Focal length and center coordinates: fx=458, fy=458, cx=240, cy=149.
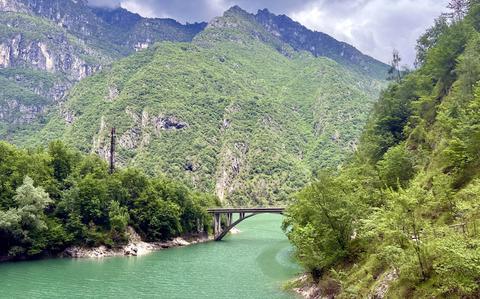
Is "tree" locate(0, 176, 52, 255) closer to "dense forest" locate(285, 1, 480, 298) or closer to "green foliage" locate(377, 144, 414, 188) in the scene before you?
"dense forest" locate(285, 1, 480, 298)

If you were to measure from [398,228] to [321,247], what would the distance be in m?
13.5

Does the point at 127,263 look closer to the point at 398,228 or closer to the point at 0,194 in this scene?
the point at 0,194

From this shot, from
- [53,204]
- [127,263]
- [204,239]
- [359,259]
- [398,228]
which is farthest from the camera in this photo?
[204,239]

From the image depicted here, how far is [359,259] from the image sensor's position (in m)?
34.0

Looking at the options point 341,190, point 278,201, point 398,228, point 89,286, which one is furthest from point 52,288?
point 278,201

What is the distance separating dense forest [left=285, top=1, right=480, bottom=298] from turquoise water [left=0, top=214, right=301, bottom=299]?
22.7 feet

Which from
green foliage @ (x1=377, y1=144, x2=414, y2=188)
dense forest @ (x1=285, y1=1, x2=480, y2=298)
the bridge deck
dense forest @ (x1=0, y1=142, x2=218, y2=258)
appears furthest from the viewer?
the bridge deck

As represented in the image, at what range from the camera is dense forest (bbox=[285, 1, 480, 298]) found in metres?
21.4

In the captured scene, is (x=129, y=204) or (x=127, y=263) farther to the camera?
(x=129, y=204)

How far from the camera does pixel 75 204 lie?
6756 cm

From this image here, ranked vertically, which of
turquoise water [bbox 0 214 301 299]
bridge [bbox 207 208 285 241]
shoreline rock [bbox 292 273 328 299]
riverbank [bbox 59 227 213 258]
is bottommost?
turquoise water [bbox 0 214 301 299]

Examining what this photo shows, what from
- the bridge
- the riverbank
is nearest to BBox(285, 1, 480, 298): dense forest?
the riverbank

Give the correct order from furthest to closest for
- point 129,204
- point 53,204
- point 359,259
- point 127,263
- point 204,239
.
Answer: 1. point 204,239
2. point 129,204
3. point 53,204
4. point 127,263
5. point 359,259

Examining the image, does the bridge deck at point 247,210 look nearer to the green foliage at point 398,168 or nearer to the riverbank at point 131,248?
the riverbank at point 131,248
